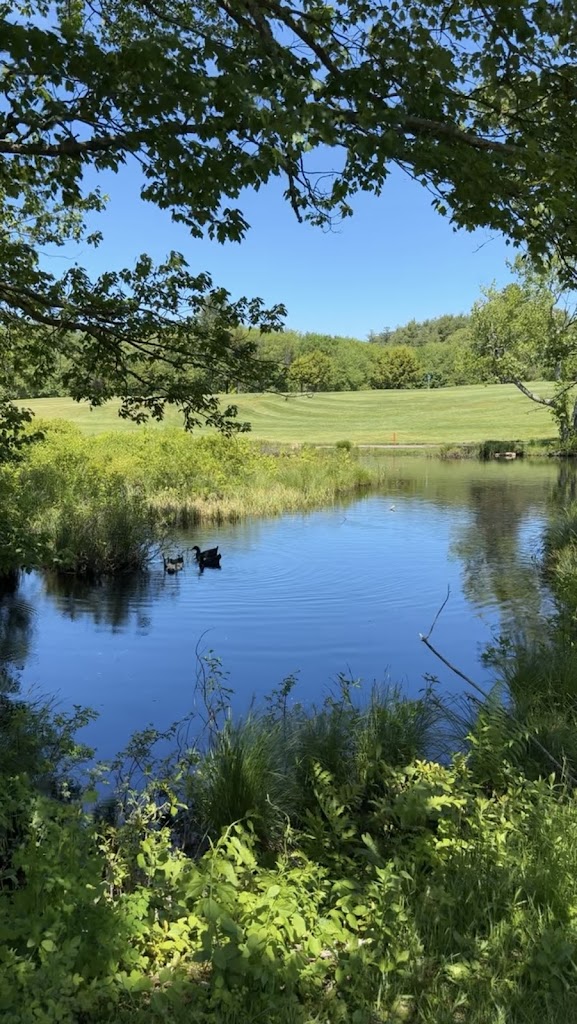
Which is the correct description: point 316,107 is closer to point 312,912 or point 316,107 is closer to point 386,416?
point 312,912

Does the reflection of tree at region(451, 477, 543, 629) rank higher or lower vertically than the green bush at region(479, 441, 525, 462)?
lower

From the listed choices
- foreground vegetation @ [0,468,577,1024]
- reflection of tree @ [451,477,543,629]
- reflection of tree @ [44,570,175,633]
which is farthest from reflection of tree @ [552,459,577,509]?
foreground vegetation @ [0,468,577,1024]

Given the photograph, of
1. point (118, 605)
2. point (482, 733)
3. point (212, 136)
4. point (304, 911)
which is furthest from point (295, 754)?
point (118, 605)

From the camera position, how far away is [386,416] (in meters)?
68.2

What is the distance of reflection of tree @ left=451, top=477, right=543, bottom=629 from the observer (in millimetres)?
11242

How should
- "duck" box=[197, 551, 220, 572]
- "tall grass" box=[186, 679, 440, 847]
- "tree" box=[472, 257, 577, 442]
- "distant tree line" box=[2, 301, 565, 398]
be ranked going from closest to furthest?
"tall grass" box=[186, 679, 440, 847] < "distant tree line" box=[2, 301, 565, 398] < "duck" box=[197, 551, 220, 572] < "tree" box=[472, 257, 577, 442]

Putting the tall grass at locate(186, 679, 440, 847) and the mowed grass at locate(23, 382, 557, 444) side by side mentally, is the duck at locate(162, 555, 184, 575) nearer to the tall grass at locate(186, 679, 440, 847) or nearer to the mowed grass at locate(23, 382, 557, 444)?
the tall grass at locate(186, 679, 440, 847)

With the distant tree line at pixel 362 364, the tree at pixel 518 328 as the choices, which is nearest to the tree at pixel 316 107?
the distant tree line at pixel 362 364

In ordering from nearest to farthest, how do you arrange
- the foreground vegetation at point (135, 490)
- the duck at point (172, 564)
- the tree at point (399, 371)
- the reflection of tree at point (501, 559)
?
the reflection of tree at point (501, 559) → the foreground vegetation at point (135, 490) → the duck at point (172, 564) → the tree at point (399, 371)

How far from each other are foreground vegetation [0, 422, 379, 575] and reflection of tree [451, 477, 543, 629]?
231 inches

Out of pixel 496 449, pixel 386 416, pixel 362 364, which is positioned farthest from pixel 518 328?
pixel 362 364

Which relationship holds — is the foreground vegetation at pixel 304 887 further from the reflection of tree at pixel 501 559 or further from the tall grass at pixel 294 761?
the reflection of tree at pixel 501 559

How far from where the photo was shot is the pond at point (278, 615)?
816 centimetres

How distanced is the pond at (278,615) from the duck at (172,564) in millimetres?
151
